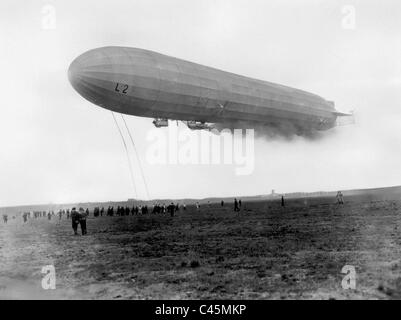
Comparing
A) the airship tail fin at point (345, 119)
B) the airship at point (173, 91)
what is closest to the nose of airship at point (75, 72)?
the airship at point (173, 91)

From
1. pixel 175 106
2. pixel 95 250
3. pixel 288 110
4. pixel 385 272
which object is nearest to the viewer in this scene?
pixel 385 272

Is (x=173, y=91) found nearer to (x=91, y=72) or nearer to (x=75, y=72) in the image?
(x=91, y=72)

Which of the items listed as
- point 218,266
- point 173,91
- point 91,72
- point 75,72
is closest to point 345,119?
point 173,91

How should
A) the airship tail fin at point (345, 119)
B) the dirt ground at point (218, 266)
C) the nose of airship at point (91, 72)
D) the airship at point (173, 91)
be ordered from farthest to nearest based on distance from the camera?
the airship tail fin at point (345, 119) < the airship at point (173, 91) < the nose of airship at point (91, 72) < the dirt ground at point (218, 266)

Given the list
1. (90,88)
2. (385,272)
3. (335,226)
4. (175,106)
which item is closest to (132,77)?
(90,88)

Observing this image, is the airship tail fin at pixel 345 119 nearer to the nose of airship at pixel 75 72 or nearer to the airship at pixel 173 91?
the airship at pixel 173 91

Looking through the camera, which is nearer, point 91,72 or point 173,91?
point 91,72

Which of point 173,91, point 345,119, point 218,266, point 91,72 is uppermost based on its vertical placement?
point 345,119
